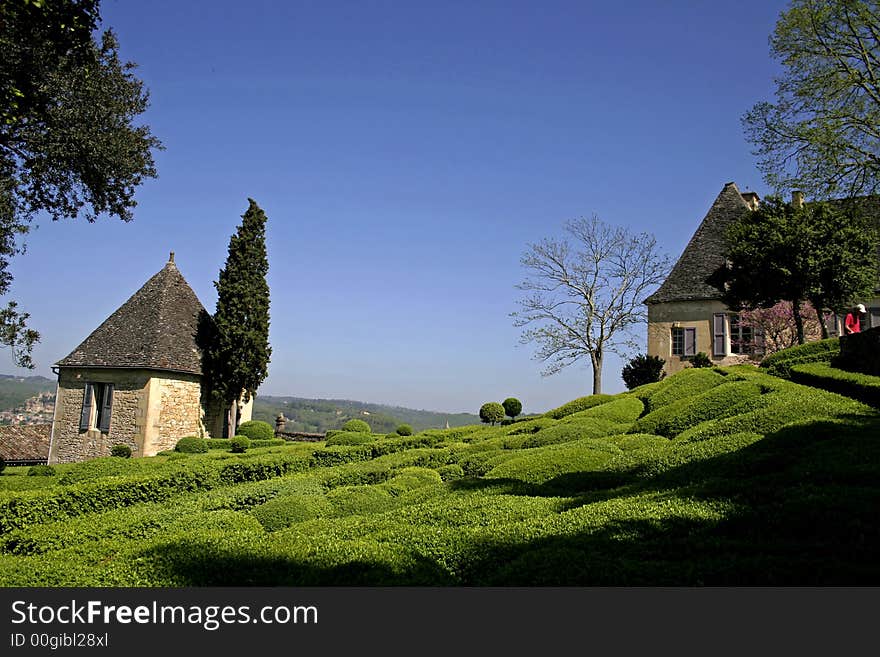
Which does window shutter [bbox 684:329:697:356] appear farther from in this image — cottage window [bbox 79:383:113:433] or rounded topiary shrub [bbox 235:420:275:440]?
cottage window [bbox 79:383:113:433]

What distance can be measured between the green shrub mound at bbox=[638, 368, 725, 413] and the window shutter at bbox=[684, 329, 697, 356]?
13955 mm

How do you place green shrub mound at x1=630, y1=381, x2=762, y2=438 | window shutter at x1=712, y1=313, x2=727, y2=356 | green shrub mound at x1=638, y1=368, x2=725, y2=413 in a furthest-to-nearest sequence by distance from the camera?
→ window shutter at x1=712, y1=313, x2=727, y2=356 → green shrub mound at x1=638, y1=368, x2=725, y2=413 → green shrub mound at x1=630, y1=381, x2=762, y2=438

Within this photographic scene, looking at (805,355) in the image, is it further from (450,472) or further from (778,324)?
(778,324)

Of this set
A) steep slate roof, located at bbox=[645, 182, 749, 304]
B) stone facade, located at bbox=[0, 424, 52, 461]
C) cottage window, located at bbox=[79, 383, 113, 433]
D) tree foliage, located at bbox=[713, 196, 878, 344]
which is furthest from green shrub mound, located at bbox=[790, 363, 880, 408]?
stone facade, located at bbox=[0, 424, 52, 461]

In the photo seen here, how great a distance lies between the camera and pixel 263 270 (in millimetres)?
30641

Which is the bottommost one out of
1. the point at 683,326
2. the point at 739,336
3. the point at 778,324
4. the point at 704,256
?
the point at 739,336

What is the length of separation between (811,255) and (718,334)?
10.8 m

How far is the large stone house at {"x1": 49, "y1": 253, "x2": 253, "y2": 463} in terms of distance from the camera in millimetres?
26094

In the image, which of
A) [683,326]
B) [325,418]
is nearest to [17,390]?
[325,418]

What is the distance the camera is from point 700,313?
103 feet

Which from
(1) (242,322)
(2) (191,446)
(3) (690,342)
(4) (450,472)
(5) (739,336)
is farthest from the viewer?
(3) (690,342)

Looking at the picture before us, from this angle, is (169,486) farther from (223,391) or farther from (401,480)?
(223,391)
